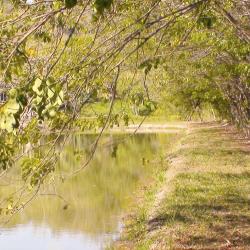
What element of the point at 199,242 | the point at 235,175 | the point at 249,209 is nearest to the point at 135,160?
the point at 235,175

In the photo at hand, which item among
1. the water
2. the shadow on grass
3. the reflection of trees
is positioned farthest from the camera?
the reflection of trees

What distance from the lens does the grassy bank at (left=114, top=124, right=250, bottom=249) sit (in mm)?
11906

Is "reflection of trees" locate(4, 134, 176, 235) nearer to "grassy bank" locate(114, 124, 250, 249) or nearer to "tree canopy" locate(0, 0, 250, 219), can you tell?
"grassy bank" locate(114, 124, 250, 249)

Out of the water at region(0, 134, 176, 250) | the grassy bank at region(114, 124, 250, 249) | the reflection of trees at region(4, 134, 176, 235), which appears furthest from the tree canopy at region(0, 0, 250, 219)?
the grassy bank at region(114, 124, 250, 249)

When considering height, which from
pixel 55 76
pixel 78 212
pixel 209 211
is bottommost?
pixel 78 212

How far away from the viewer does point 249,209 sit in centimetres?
1435

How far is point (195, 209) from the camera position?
14680mm

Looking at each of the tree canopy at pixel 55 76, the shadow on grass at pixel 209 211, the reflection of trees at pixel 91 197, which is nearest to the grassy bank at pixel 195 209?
the shadow on grass at pixel 209 211

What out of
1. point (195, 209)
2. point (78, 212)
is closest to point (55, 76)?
point (195, 209)

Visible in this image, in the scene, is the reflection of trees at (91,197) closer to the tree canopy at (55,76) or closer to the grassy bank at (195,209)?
the grassy bank at (195,209)

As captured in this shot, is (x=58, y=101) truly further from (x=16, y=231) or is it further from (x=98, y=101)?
(x=16, y=231)

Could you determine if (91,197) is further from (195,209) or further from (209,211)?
(209,211)

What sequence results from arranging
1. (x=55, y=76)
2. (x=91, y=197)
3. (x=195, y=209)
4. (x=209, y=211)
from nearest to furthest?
(x=55, y=76) < (x=209, y=211) < (x=195, y=209) < (x=91, y=197)

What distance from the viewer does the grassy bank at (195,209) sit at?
11906 millimetres
